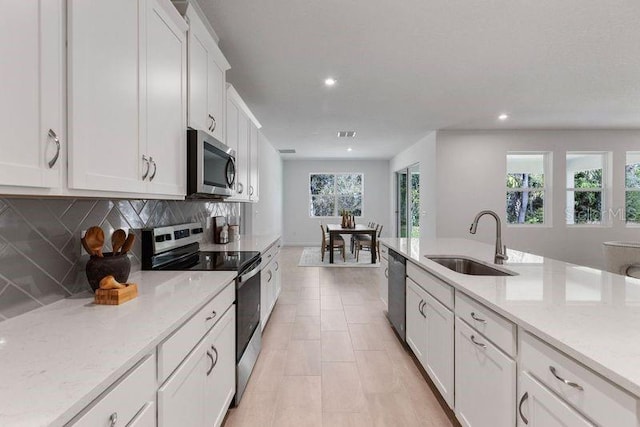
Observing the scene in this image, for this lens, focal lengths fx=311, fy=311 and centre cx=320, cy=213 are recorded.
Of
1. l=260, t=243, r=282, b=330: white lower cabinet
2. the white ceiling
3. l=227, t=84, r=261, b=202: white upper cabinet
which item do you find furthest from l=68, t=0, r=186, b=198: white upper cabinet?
l=260, t=243, r=282, b=330: white lower cabinet

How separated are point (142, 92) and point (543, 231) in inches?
273

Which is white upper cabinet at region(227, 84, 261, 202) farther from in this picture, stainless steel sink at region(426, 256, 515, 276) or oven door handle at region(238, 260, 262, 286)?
stainless steel sink at region(426, 256, 515, 276)

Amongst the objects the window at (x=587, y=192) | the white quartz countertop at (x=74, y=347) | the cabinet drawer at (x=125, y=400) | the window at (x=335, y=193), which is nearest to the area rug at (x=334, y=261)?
the window at (x=335, y=193)

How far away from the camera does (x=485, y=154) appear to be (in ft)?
19.6

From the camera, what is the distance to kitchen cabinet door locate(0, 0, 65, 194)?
78 cm

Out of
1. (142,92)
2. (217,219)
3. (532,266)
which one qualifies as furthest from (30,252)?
(532,266)

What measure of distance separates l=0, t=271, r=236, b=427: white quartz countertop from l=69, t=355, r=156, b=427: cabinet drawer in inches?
1.3

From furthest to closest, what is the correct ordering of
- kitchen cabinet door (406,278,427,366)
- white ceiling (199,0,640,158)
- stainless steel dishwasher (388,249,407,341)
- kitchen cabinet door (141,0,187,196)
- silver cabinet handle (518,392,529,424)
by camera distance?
1. stainless steel dishwasher (388,249,407,341)
2. white ceiling (199,0,640,158)
3. kitchen cabinet door (406,278,427,366)
4. kitchen cabinet door (141,0,187,196)
5. silver cabinet handle (518,392,529,424)

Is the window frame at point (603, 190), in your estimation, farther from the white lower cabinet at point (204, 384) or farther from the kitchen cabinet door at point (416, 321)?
the white lower cabinet at point (204, 384)

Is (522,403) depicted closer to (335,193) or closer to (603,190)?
(603,190)

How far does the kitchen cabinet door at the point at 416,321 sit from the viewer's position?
2.16 meters

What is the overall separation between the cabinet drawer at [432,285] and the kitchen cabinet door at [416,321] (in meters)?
0.06

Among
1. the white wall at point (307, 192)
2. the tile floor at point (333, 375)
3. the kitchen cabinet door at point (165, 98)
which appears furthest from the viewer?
the white wall at point (307, 192)

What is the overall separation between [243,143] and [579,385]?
3.10m
